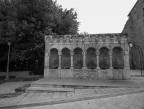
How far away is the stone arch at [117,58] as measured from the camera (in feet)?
40.2

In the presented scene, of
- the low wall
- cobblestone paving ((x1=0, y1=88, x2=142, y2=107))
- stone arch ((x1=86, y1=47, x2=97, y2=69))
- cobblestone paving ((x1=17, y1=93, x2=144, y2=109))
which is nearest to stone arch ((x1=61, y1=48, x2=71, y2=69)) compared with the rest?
stone arch ((x1=86, y1=47, x2=97, y2=69))

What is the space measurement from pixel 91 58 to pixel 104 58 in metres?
1.33

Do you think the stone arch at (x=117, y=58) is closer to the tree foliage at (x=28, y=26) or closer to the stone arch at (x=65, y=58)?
the stone arch at (x=65, y=58)

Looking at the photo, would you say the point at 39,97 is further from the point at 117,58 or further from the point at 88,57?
the point at 117,58

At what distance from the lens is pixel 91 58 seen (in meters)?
12.8

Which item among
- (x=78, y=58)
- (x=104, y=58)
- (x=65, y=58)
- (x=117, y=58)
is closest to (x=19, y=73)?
(x=65, y=58)

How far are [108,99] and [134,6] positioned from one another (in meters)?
25.6

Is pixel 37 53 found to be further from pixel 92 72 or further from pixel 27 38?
pixel 92 72

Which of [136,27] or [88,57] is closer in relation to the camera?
[88,57]

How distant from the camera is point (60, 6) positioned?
808 inches

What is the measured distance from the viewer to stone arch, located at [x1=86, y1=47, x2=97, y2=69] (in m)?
12.7

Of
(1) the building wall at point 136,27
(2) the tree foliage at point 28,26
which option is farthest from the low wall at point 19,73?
(1) the building wall at point 136,27

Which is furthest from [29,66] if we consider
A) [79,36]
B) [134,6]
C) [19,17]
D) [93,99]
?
[134,6]

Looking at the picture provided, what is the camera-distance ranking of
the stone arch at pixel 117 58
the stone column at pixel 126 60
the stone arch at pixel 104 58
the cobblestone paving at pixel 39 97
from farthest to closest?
the stone arch at pixel 104 58, the stone arch at pixel 117 58, the stone column at pixel 126 60, the cobblestone paving at pixel 39 97
